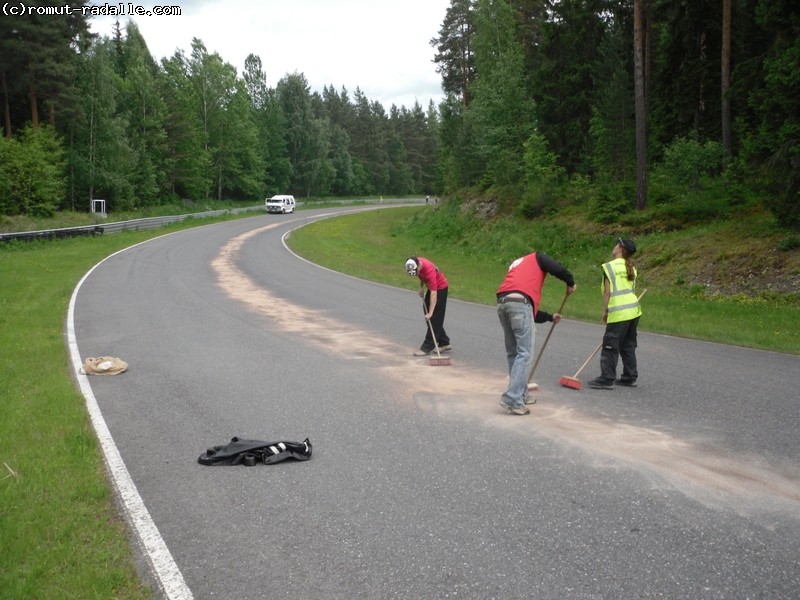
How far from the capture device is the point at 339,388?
8555mm

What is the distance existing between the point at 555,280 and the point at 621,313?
46.3ft

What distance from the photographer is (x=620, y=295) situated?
337 inches

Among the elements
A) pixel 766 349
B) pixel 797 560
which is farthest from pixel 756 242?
pixel 797 560

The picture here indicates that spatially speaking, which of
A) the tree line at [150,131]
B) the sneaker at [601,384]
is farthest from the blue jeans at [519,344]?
the tree line at [150,131]

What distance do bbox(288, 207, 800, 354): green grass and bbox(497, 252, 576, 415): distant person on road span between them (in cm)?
590

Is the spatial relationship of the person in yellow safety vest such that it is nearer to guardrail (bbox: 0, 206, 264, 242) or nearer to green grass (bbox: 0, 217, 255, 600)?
green grass (bbox: 0, 217, 255, 600)

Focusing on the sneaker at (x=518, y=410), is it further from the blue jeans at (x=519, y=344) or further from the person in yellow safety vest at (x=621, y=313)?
the person in yellow safety vest at (x=621, y=313)

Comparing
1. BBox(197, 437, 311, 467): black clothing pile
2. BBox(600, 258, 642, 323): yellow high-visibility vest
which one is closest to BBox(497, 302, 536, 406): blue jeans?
BBox(600, 258, 642, 323): yellow high-visibility vest

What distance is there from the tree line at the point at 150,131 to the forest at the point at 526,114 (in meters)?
0.17

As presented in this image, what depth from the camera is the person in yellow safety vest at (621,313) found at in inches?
331

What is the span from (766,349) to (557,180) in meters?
21.6

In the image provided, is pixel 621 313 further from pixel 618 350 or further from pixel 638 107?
pixel 638 107

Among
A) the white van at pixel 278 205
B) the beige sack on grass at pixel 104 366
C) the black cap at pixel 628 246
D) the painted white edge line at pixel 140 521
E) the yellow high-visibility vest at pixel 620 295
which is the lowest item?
the painted white edge line at pixel 140 521

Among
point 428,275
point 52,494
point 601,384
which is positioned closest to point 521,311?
point 601,384
